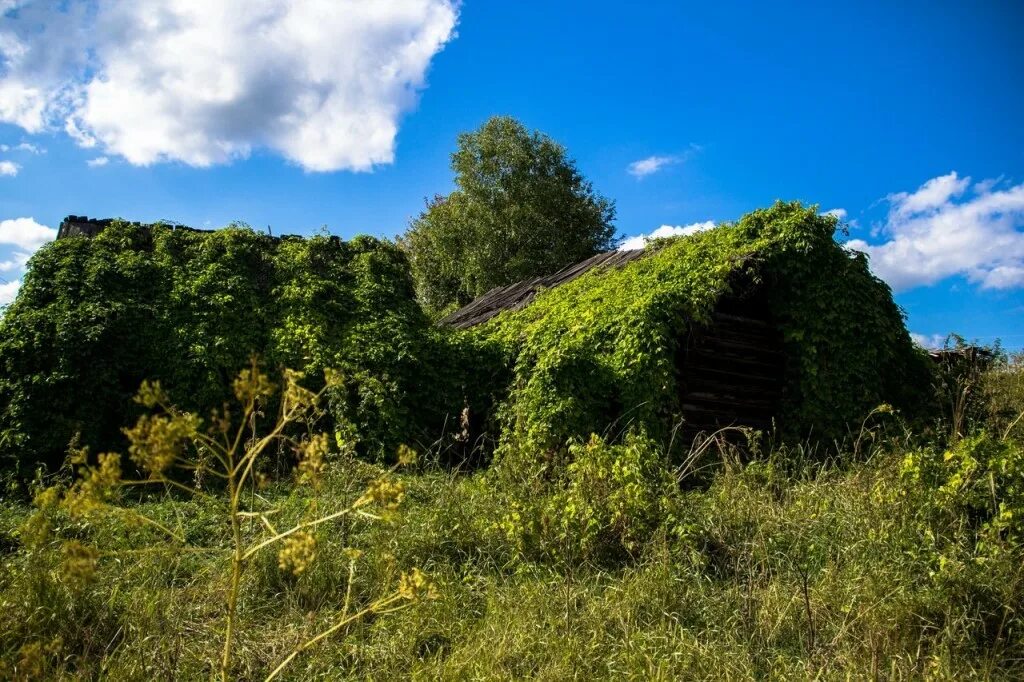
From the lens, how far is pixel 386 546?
5.98m

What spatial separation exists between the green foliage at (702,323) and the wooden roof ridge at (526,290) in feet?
6.23

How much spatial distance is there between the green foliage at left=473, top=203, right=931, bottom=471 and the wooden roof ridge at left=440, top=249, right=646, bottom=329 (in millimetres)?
1900

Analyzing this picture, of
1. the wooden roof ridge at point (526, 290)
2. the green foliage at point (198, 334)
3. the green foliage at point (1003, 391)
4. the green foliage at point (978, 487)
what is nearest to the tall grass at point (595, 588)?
the green foliage at point (978, 487)

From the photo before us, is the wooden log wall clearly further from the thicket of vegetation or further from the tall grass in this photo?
the tall grass

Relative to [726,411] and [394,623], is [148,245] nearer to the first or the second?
[394,623]

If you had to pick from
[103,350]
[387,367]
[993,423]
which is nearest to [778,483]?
[387,367]

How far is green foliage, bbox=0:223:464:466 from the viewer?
8516 mm

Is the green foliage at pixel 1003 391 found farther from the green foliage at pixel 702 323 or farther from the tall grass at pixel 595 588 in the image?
the tall grass at pixel 595 588

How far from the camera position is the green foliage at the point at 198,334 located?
852cm

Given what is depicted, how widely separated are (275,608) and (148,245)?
6.80m

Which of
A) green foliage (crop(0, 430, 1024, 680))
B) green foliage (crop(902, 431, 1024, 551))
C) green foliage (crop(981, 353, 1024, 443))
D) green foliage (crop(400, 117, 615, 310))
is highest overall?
green foliage (crop(400, 117, 615, 310))

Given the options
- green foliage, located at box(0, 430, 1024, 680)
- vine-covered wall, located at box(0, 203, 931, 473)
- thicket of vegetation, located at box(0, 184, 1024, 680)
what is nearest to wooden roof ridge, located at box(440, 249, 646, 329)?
thicket of vegetation, located at box(0, 184, 1024, 680)

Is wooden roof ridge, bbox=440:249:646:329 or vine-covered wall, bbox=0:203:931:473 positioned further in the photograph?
wooden roof ridge, bbox=440:249:646:329

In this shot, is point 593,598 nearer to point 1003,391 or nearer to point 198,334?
point 198,334
